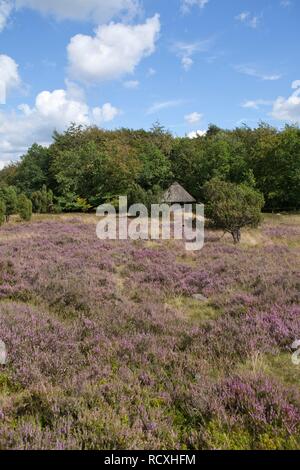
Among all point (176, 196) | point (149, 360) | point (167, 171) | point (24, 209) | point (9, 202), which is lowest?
point (149, 360)

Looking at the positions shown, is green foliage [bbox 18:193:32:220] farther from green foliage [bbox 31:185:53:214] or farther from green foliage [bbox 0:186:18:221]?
green foliage [bbox 31:185:53:214]

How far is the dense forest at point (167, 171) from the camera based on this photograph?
41188 millimetres

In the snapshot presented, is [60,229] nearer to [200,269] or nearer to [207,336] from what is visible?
[200,269]

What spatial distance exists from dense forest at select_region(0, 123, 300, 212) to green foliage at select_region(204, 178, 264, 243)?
16.0m

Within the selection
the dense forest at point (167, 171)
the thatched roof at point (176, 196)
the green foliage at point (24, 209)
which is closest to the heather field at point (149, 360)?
the green foliage at point (24, 209)

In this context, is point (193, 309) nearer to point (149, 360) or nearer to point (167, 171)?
point (149, 360)

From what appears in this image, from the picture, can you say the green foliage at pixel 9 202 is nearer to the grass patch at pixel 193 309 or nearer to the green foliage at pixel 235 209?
the green foliage at pixel 235 209

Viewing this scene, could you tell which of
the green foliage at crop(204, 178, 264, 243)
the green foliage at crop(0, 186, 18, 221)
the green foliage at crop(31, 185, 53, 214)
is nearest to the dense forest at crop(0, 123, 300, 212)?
the green foliage at crop(31, 185, 53, 214)

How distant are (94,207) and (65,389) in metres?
41.2

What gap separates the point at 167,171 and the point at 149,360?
146ft

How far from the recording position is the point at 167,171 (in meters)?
48.3

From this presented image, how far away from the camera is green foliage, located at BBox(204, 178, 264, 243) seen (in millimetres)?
18556

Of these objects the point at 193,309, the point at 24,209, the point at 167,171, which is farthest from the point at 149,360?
the point at 167,171
